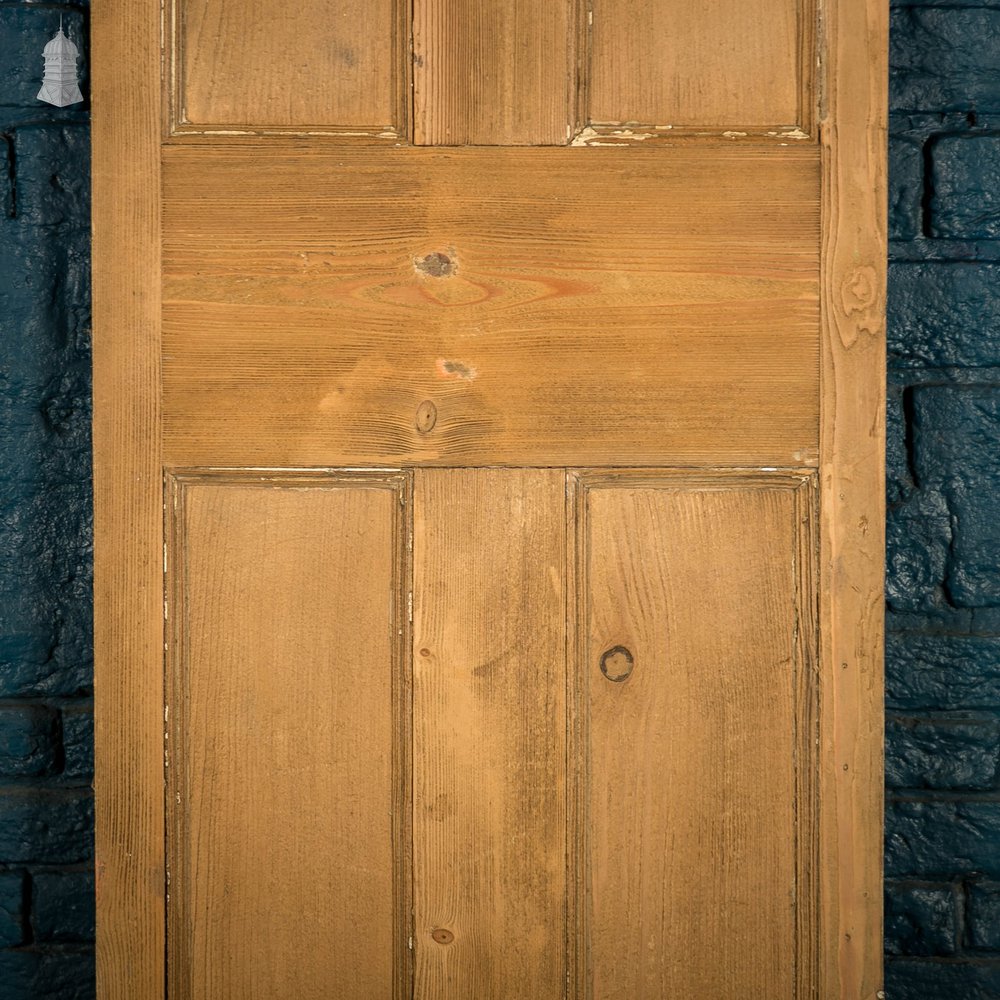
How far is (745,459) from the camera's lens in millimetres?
906

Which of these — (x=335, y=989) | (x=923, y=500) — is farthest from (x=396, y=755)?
(x=923, y=500)

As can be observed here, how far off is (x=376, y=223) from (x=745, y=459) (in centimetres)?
45

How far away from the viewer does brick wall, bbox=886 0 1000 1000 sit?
3.33 ft

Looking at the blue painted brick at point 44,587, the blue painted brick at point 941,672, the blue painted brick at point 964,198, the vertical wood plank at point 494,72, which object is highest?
the vertical wood plank at point 494,72

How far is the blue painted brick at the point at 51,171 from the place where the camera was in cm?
100

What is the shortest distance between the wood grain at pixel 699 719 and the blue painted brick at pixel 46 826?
0.60 meters

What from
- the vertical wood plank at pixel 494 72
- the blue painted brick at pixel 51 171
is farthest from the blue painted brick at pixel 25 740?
the vertical wood plank at pixel 494 72

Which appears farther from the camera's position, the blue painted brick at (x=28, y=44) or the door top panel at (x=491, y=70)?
the blue painted brick at (x=28, y=44)

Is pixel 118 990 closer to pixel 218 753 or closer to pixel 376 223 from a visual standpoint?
pixel 218 753

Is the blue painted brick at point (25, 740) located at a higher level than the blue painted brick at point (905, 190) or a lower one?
lower

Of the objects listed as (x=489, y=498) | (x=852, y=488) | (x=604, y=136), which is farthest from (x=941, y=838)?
(x=604, y=136)

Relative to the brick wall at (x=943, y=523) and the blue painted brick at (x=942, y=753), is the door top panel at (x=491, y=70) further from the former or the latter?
the blue painted brick at (x=942, y=753)

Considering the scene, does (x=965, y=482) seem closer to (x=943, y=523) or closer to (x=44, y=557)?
(x=943, y=523)

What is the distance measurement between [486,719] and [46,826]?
56 cm
